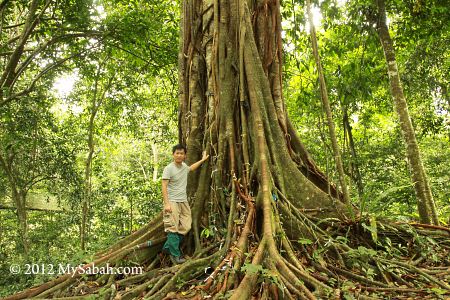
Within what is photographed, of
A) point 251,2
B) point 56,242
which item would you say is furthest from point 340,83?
point 56,242

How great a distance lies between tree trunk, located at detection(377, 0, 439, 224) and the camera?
15.1 feet

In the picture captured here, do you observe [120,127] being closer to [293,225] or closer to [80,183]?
[80,183]

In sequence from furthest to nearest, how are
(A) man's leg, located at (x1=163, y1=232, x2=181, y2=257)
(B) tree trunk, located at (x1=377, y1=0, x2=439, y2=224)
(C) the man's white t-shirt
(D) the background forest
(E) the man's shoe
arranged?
1. (D) the background forest
2. (B) tree trunk, located at (x1=377, y1=0, x2=439, y2=224)
3. (C) the man's white t-shirt
4. (A) man's leg, located at (x1=163, y1=232, x2=181, y2=257)
5. (E) the man's shoe

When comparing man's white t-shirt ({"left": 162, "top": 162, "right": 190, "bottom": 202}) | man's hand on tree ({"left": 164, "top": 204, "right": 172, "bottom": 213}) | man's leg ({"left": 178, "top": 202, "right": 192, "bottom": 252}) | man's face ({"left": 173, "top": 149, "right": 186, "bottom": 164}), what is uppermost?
man's face ({"left": 173, "top": 149, "right": 186, "bottom": 164})

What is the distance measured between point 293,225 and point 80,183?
5447mm

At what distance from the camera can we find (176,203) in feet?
13.2

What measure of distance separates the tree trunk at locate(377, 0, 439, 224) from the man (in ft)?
9.07

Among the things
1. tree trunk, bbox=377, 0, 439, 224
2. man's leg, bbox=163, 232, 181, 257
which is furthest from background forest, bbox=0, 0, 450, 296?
man's leg, bbox=163, 232, 181, 257

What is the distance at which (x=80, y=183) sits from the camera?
7559 millimetres

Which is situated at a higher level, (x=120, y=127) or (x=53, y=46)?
(x=53, y=46)

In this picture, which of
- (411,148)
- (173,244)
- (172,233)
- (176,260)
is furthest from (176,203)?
(411,148)

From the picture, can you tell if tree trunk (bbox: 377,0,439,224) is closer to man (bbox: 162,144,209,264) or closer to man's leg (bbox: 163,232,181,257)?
man (bbox: 162,144,209,264)

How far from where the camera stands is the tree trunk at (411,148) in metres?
4.62

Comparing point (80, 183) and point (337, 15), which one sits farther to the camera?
point (80, 183)
